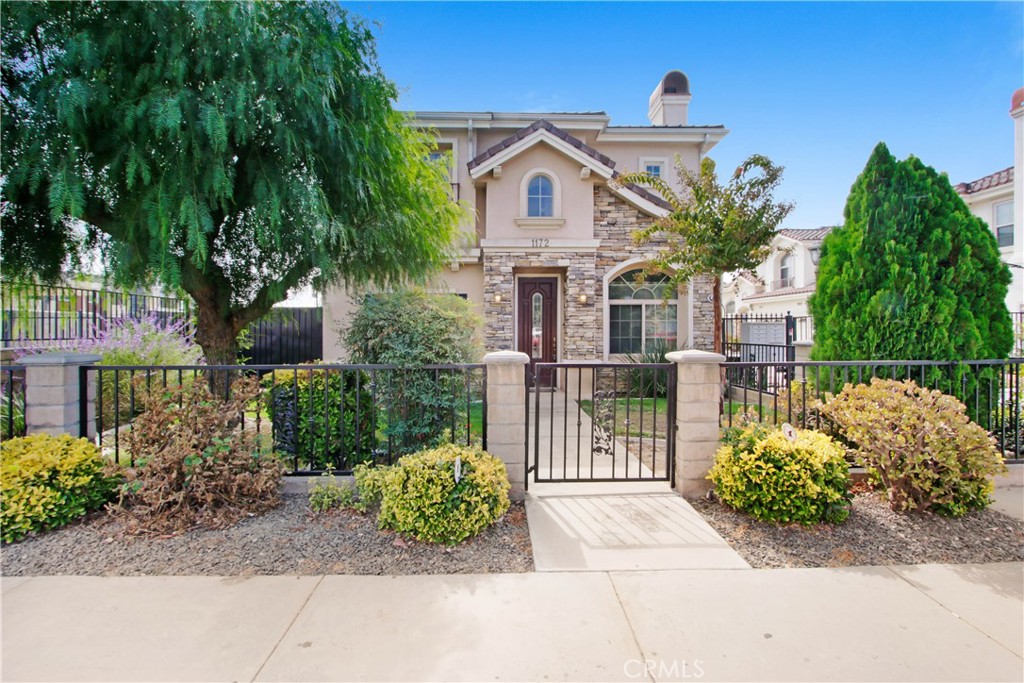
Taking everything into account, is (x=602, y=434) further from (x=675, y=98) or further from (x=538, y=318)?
(x=675, y=98)

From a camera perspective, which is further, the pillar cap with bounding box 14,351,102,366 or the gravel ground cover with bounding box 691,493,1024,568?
the pillar cap with bounding box 14,351,102,366

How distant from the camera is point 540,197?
9.81 metres

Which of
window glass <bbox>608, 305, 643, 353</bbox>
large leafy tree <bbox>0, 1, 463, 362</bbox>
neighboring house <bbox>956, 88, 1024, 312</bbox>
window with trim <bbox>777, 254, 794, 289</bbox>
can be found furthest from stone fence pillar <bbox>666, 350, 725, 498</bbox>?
window with trim <bbox>777, 254, 794, 289</bbox>

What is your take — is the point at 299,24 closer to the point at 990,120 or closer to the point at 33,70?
the point at 33,70

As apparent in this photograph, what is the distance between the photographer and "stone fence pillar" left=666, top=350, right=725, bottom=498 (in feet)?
13.4

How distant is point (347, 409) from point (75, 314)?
6527mm

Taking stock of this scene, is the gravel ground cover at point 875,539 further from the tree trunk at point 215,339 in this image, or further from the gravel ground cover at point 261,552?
the tree trunk at point 215,339

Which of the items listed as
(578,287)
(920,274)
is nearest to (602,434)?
(920,274)

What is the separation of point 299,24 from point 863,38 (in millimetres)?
6892

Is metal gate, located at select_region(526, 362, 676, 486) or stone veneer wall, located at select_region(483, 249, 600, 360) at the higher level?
stone veneer wall, located at select_region(483, 249, 600, 360)

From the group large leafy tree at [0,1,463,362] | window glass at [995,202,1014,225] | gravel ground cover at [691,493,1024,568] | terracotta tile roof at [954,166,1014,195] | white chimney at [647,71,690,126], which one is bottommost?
gravel ground cover at [691,493,1024,568]

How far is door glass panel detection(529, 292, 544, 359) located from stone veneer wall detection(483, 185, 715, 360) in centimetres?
47

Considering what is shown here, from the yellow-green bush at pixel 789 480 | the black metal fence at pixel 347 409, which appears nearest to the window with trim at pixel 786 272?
the yellow-green bush at pixel 789 480

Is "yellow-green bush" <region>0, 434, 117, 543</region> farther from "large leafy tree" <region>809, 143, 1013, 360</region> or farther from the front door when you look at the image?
the front door
